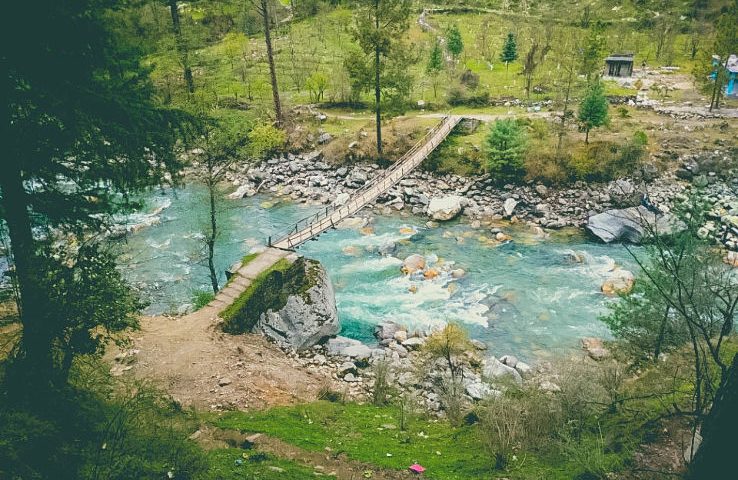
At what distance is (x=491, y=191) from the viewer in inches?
996

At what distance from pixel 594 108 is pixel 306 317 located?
18.1m

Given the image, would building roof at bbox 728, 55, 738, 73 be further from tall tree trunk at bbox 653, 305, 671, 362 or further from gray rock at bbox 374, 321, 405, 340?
gray rock at bbox 374, 321, 405, 340

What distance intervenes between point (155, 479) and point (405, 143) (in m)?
23.8

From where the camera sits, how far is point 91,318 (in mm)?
6973

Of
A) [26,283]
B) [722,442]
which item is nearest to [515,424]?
[722,442]

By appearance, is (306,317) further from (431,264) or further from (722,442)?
(722,442)

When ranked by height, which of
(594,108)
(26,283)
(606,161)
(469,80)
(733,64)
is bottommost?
(606,161)

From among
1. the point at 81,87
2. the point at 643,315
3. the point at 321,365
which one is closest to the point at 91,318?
the point at 81,87

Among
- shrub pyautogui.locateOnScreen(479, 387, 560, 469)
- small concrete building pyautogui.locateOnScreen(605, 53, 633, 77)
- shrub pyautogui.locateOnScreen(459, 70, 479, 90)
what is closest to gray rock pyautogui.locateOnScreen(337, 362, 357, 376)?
shrub pyautogui.locateOnScreen(479, 387, 560, 469)

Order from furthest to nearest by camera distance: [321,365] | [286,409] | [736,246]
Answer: [736,246] < [321,365] < [286,409]

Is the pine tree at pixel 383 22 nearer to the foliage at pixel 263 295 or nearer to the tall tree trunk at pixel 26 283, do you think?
the foliage at pixel 263 295

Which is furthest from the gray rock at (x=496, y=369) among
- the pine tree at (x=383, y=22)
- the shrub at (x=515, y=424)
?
the pine tree at (x=383, y=22)

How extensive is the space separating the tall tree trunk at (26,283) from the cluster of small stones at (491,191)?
17873 mm

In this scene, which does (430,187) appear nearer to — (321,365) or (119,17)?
(321,365)
